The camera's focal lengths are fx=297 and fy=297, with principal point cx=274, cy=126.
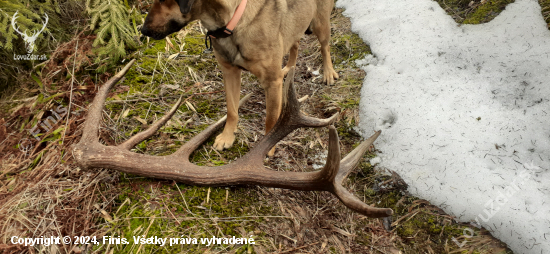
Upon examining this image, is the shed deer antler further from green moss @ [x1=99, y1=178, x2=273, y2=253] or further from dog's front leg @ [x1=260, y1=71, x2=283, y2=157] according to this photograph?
dog's front leg @ [x1=260, y1=71, x2=283, y2=157]

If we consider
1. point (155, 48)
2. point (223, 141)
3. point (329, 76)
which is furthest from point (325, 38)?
point (155, 48)

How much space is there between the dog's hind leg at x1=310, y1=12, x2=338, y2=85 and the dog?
1.63 ft

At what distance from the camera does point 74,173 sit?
230 cm

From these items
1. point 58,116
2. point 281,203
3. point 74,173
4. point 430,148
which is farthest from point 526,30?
point 58,116

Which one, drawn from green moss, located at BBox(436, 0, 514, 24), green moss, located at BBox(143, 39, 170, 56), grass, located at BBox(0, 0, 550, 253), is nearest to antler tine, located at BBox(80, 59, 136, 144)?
grass, located at BBox(0, 0, 550, 253)

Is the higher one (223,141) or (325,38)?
(325,38)

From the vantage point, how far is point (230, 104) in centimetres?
292

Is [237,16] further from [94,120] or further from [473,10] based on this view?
[473,10]

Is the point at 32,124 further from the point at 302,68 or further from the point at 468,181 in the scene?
the point at 468,181

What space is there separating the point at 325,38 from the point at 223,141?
2113 mm

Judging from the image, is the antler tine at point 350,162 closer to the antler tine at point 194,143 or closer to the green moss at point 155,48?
the antler tine at point 194,143

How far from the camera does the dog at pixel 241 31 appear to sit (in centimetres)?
223

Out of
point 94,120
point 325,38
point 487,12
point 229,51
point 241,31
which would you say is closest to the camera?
point 94,120

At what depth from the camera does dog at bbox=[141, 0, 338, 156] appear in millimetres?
2230
